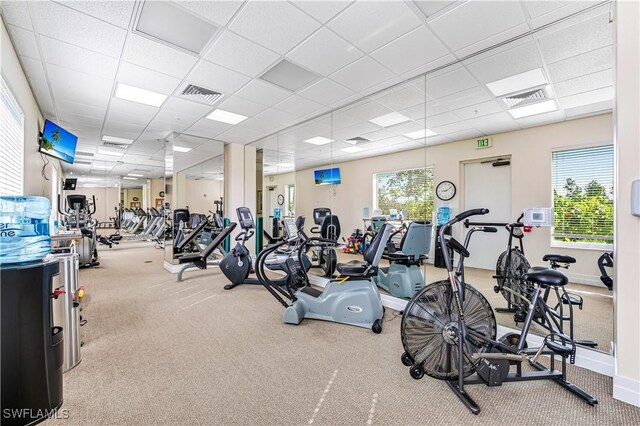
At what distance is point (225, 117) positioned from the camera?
16.5ft

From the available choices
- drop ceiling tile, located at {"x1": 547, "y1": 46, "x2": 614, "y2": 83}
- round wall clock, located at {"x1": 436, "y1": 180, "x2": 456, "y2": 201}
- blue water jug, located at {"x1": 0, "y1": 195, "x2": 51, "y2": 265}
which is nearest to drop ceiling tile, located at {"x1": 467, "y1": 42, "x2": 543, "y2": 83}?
drop ceiling tile, located at {"x1": 547, "y1": 46, "x2": 614, "y2": 83}

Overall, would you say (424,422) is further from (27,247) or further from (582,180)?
(582,180)

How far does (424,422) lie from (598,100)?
3.47 m

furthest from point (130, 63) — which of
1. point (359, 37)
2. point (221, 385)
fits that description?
point (221, 385)

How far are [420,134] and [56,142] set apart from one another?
6.13 m

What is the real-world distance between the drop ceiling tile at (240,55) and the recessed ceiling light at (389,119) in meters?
2.25

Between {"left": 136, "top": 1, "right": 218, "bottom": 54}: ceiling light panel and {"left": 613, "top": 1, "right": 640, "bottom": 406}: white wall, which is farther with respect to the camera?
{"left": 136, "top": 1, "right": 218, "bottom": 54}: ceiling light panel

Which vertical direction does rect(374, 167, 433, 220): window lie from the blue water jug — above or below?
above

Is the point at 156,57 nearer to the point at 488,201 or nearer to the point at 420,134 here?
the point at 420,134

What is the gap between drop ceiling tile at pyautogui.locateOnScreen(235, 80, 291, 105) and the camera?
3748 mm

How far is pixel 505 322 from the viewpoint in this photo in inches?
119

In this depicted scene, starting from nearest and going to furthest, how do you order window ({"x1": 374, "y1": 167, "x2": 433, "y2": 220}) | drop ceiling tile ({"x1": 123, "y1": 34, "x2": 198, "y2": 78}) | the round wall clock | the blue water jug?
the blue water jug → drop ceiling tile ({"x1": 123, "y1": 34, "x2": 198, "y2": 78}) → window ({"x1": 374, "y1": 167, "x2": 433, "y2": 220}) → the round wall clock

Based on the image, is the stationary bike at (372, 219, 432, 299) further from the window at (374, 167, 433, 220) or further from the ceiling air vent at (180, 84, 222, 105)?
the ceiling air vent at (180, 84, 222, 105)

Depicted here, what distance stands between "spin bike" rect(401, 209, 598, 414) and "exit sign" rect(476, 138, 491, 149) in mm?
3196
